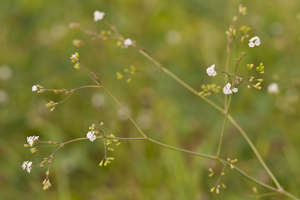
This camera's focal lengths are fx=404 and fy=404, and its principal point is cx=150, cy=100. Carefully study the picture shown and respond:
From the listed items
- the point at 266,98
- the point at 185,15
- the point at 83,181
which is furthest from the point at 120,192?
the point at 185,15

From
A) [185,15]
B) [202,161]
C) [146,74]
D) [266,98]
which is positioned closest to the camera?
[202,161]

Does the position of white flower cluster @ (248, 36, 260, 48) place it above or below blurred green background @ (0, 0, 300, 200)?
above

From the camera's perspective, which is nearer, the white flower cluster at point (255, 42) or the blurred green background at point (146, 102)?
the white flower cluster at point (255, 42)

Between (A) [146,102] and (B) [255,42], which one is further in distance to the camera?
(A) [146,102]

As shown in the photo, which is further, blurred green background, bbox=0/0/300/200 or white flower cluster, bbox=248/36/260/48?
blurred green background, bbox=0/0/300/200

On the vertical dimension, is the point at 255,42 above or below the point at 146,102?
above

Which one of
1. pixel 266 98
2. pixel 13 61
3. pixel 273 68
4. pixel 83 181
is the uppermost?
pixel 273 68

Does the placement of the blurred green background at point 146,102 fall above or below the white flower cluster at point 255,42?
below

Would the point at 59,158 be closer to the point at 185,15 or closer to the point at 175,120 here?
the point at 175,120
